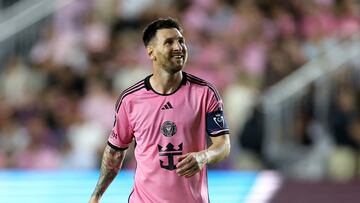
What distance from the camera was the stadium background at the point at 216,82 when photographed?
410 inches

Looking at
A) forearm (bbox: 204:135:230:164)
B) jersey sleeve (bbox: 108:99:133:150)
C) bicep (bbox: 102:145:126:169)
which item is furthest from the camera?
bicep (bbox: 102:145:126:169)

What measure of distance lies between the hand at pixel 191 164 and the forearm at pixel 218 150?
71mm

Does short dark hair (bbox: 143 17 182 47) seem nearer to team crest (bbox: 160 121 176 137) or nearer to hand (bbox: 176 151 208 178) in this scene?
team crest (bbox: 160 121 176 137)

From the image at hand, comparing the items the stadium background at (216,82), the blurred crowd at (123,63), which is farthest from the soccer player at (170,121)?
the blurred crowd at (123,63)

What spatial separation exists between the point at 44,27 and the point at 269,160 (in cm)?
386

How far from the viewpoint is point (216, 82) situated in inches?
441

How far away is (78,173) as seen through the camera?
985 cm

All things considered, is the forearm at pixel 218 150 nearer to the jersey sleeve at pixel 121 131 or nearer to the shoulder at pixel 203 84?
the shoulder at pixel 203 84

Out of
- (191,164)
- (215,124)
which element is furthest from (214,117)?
(191,164)

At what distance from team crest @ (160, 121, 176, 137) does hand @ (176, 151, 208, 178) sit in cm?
33

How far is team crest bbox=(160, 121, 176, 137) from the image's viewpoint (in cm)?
494

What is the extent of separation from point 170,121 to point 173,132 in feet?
0.19

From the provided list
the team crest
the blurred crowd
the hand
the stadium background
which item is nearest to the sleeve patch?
the team crest

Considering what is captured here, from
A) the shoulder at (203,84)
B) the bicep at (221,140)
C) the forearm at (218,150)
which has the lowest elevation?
the forearm at (218,150)
